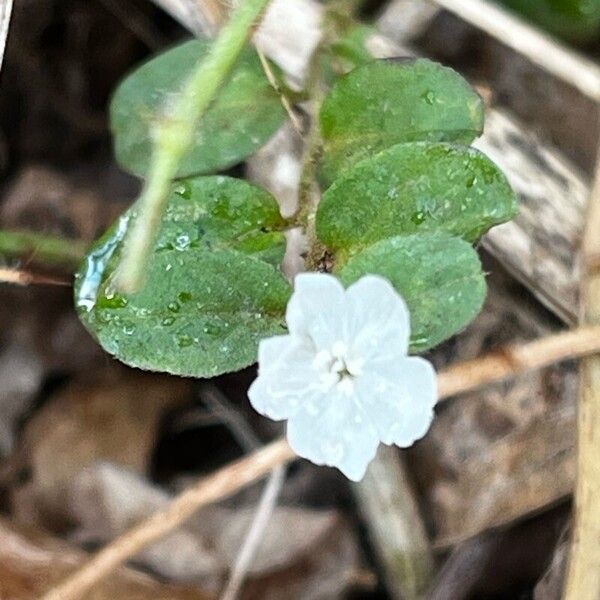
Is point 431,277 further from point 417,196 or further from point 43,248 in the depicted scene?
point 43,248

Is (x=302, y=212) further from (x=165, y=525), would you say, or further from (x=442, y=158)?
(x=165, y=525)

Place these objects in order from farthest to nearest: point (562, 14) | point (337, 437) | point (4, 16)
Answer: point (562, 14) < point (4, 16) < point (337, 437)

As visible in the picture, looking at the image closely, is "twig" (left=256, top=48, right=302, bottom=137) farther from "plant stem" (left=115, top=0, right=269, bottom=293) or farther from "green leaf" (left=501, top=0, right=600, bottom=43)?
"green leaf" (left=501, top=0, right=600, bottom=43)

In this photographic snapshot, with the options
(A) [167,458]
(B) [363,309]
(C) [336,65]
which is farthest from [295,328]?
(A) [167,458]

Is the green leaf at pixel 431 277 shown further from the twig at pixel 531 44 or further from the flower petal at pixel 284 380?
the twig at pixel 531 44

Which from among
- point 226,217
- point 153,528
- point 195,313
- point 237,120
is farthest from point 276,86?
point 153,528

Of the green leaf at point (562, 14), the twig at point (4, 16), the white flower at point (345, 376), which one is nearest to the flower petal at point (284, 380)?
the white flower at point (345, 376)

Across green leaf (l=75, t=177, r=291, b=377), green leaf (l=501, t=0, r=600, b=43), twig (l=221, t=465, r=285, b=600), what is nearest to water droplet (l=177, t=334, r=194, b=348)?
green leaf (l=75, t=177, r=291, b=377)
